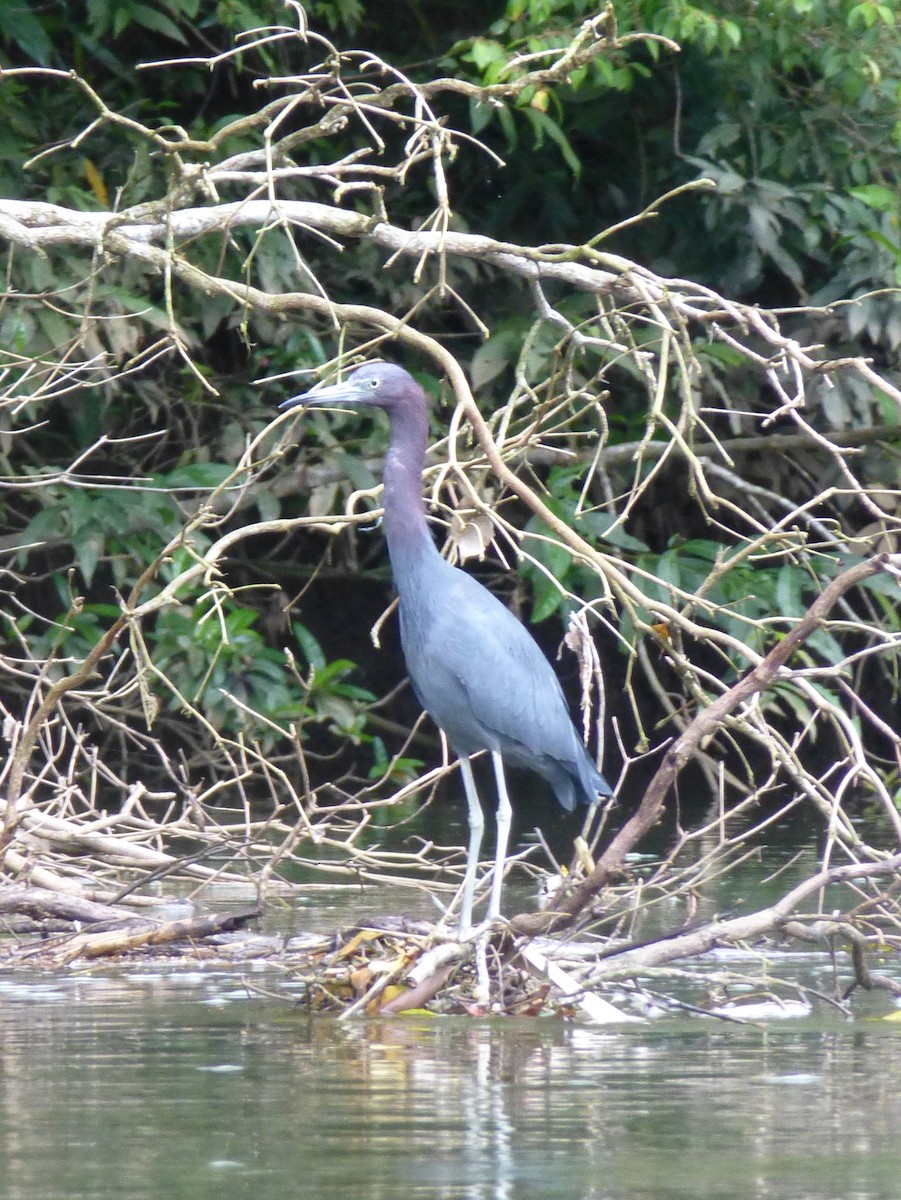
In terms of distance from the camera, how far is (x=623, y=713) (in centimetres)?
1288

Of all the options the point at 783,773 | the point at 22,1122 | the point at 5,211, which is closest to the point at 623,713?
the point at 783,773

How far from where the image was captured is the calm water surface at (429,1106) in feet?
11.6

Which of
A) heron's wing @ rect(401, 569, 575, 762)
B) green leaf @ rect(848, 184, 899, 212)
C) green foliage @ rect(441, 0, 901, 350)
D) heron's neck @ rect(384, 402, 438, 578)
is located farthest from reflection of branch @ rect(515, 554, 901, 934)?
green leaf @ rect(848, 184, 899, 212)

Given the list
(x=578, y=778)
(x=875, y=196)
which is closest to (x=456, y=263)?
(x=875, y=196)

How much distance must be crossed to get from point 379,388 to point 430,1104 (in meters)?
2.67

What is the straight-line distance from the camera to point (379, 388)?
6.19 meters

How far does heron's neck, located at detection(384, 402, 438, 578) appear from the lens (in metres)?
6.13

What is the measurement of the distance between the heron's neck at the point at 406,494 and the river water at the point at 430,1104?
146 centimetres

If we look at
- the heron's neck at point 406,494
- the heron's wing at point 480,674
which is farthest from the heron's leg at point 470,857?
the heron's neck at point 406,494

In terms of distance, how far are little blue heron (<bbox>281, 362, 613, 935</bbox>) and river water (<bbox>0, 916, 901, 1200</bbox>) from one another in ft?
3.69

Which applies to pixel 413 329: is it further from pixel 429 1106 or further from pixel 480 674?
pixel 429 1106

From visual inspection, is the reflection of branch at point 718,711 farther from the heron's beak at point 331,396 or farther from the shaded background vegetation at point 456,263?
the shaded background vegetation at point 456,263

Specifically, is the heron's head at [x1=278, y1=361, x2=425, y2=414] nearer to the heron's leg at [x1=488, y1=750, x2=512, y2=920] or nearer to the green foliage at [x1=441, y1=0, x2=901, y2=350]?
the heron's leg at [x1=488, y1=750, x2=512, y2=920]

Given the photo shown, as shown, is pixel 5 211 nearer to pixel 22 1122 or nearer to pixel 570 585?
pixel 570 585
